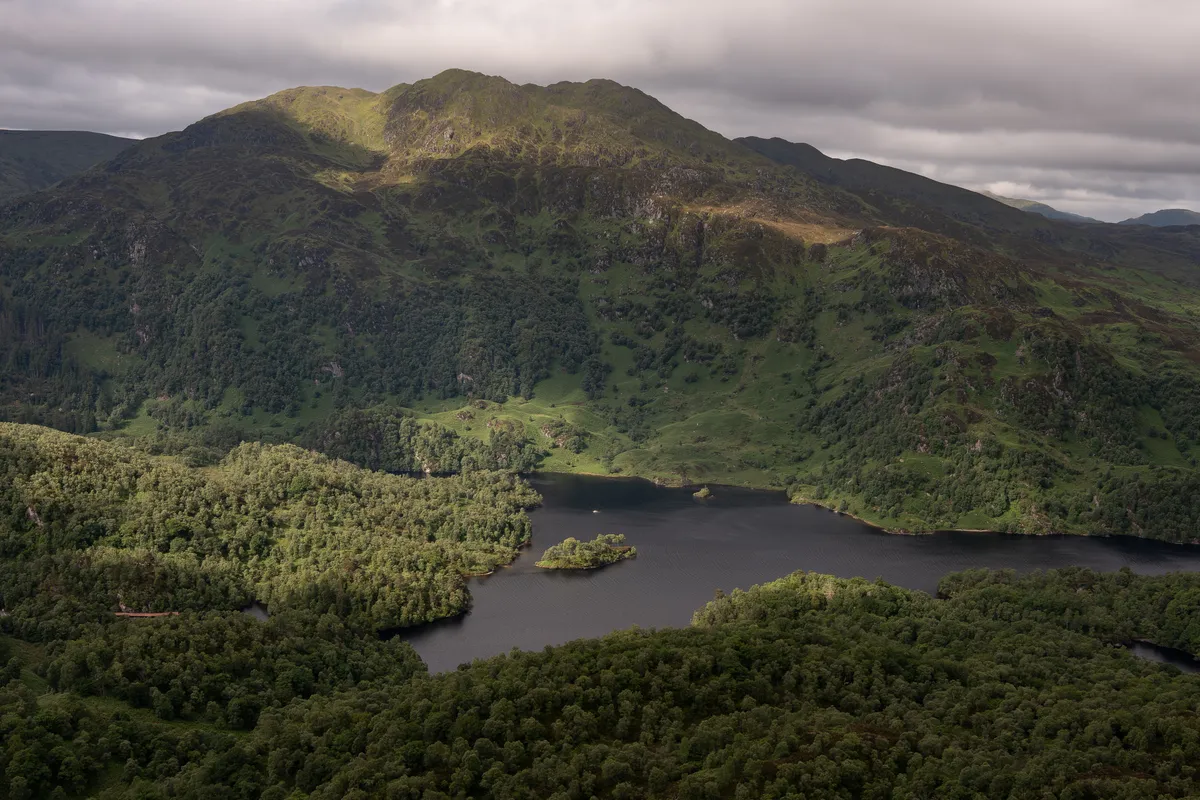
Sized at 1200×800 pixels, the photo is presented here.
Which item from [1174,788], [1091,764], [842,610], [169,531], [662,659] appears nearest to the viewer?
[1174,788]

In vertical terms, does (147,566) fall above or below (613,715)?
below

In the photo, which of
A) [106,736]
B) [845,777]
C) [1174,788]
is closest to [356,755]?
[106,736]

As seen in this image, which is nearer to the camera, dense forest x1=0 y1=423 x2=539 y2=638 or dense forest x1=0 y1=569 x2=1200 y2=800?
dense forest x1=0 y1=569 x2=1200 y2=800

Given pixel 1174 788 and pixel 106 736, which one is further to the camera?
pixel 106 736

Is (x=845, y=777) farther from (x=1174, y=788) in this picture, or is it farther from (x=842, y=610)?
(x=842, y=610)

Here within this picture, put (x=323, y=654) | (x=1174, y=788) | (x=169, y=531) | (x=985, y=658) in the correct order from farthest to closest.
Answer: (x=169, y=531)
(x=323, y=654)
(x=985, y=658)
(x=1174, y=788)

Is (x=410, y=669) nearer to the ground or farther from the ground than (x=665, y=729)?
nearer to the ground

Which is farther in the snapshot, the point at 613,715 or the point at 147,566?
the point at 147,566
